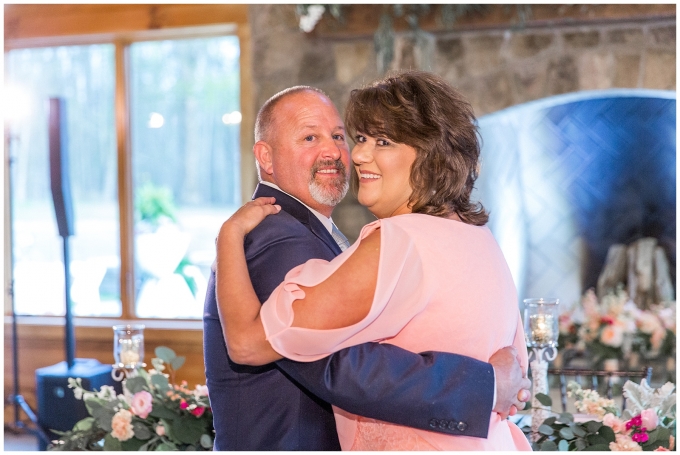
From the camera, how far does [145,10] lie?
491 centimetres

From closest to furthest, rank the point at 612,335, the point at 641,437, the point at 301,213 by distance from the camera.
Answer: the point at 301,213
the point at 641,437
the point at 612,335

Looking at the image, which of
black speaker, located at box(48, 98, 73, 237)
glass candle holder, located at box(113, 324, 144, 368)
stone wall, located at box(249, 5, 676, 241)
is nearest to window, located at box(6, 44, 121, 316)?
black speaker, located at box(48, 98, 73, 237)

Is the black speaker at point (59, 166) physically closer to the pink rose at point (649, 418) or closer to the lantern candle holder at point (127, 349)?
the lantern candle holder at point (127, 349)

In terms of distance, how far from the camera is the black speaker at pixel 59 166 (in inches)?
157

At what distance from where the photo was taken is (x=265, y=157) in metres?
1.91

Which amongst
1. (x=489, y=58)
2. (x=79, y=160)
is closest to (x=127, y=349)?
(x=489, y=58)

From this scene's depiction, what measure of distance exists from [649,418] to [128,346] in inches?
60.5

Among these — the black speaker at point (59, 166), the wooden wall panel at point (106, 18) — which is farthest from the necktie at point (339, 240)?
the wooden wall panel at point (106, 18)

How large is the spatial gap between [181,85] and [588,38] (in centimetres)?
243

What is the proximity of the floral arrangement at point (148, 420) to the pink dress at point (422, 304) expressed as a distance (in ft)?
2.92

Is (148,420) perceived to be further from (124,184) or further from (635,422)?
(124,184)

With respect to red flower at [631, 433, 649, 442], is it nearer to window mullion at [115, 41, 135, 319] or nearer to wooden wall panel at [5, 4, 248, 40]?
wooden wall panel at [5, 4, 248, 40]

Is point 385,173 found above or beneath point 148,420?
above

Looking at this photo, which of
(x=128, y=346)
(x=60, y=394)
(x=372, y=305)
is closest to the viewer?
(x=372, y=305)
